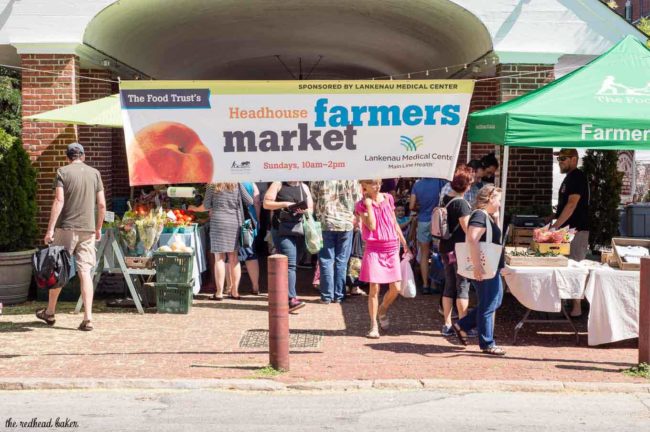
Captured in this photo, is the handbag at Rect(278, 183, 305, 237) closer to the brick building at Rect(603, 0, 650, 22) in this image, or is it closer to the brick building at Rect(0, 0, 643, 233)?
the brick building at Rect(0, 0, 643, 233)

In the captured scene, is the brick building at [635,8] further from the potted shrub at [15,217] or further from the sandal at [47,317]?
the sandal at [47,317]

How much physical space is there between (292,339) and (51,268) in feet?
8.79

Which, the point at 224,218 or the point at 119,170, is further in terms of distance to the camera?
the point at 119,170

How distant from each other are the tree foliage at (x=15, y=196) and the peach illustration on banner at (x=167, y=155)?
401cm

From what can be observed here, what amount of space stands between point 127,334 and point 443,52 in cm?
930


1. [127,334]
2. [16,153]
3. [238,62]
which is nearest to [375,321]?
[127,334]

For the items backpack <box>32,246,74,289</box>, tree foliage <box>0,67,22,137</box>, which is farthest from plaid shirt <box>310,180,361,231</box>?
tree foliage <box>0,67,22,137</box>

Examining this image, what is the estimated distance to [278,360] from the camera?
7.79m

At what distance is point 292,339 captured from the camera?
30.7 feet

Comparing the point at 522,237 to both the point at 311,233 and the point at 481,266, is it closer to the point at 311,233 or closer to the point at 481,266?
the point at 311,233

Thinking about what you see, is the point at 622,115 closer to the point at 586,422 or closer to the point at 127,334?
the point at 586,422

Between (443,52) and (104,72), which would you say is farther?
(443,52)

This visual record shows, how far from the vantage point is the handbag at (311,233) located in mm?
10812

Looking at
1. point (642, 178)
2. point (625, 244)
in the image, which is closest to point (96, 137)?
point (625, 244)
